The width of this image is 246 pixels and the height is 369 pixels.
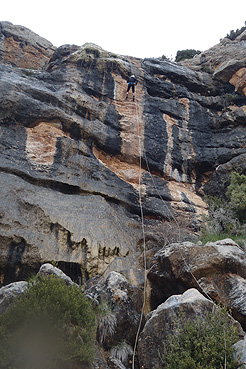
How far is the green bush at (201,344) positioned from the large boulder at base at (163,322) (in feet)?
0.59

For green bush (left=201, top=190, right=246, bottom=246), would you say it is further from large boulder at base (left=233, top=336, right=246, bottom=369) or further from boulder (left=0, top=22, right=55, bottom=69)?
boulder (left=0, top=22, right=55, bottom=69)

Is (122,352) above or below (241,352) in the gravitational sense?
below

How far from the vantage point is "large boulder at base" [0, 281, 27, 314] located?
6.56 metres

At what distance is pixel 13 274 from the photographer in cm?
959

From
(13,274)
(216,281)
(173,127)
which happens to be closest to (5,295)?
(13,274)

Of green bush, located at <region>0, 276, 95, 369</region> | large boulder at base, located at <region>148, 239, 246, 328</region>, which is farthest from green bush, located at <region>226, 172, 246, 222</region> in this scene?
green bush, located at <region>0, 276, 95, 369</region>

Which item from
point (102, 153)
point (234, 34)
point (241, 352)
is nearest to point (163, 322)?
point (241, 352)

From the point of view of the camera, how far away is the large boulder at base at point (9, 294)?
258 inches

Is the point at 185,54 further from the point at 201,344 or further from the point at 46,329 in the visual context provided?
the point at 46,329

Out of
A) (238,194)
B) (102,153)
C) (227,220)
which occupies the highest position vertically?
(102,153)

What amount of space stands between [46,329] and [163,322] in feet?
7.93

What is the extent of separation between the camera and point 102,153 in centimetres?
1509

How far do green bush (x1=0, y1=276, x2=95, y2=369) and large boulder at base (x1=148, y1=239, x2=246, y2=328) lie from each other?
283 cm

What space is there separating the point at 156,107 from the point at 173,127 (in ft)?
5.52
